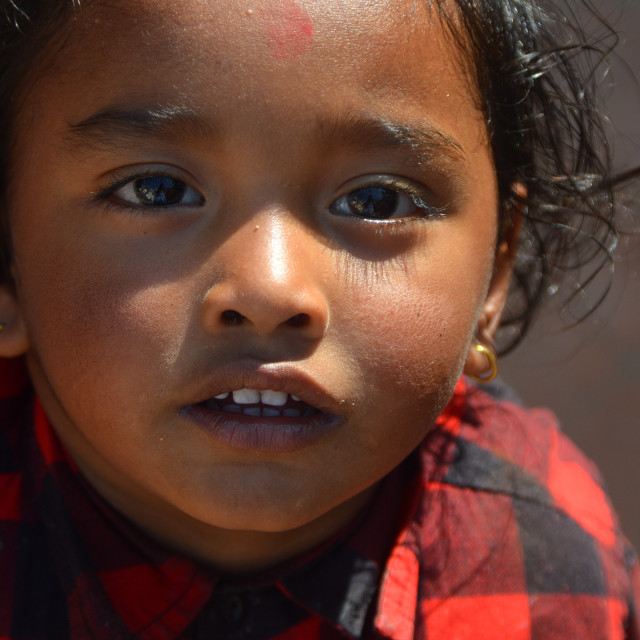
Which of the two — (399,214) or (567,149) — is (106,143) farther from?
(567,149)

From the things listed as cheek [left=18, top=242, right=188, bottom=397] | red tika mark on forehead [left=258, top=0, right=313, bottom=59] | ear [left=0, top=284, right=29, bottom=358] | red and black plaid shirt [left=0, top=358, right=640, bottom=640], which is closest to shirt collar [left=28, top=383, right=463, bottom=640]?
red and black plaid shirt [left=0, top=358, right=640, bottom=640]

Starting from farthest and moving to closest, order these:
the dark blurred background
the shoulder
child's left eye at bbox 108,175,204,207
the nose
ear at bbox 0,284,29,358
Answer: the dark blurred background
the shoulder
ear at bbox 0,284,29,358
child's left eye at bbox 108,175,204,207
the nose

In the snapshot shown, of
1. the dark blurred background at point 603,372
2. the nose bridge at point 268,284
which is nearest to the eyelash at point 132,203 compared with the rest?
the nose bridge at point 268,284

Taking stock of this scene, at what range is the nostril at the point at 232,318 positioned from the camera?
3.51ft

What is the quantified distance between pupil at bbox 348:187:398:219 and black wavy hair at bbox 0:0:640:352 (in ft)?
0.70

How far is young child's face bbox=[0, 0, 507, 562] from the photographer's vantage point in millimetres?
1083

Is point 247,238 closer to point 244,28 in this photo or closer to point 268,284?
point 268,284

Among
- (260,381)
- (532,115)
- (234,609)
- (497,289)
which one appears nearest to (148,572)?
(234,609)

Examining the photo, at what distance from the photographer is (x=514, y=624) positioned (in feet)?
4.72

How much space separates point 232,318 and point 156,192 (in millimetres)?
216

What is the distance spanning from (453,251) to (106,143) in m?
0.48

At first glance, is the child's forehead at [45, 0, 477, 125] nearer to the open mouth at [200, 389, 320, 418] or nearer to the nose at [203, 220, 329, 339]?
the nose at [203, 220, 329, 339]

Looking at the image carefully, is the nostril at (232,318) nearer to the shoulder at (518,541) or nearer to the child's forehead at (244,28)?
the child's forehead at (244,28)

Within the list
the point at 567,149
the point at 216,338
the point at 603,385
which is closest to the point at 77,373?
the point at 216,338
